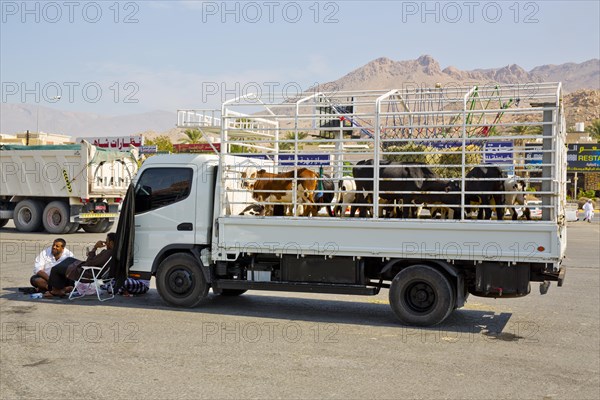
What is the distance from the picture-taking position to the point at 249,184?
1139 centimetres

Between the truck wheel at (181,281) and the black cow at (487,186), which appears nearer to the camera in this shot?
the black cow at (487,186)

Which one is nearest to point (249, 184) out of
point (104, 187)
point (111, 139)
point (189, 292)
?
point (189, 292)

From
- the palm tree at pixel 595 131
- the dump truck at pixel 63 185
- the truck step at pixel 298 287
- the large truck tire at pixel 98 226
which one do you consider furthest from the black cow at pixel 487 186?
the palm tree at pixel 595 131

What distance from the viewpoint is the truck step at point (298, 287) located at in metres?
9.94

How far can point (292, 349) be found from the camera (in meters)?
8.14

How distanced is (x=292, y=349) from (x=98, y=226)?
18514mm

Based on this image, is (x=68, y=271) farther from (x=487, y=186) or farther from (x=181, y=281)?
(x=487, y=186)

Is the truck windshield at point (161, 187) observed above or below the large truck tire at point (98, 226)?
above

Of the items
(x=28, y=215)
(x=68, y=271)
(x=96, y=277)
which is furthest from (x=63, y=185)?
(x=96, y=277)

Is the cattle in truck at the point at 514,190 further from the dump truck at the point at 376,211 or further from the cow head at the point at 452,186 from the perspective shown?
the cow head at the point at 452,186

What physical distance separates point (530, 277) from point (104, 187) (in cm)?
1775

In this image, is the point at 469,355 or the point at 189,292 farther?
the point at 189,292

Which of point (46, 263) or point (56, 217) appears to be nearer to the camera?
point (46, 263)

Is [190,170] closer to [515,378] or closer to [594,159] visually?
[515,378]
